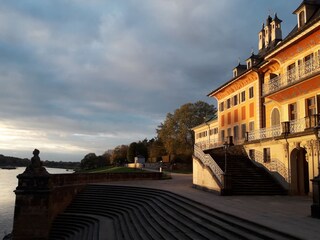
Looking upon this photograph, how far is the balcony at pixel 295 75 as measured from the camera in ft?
65.1

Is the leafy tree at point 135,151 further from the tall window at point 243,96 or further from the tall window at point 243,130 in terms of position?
the tall window at point 243,96

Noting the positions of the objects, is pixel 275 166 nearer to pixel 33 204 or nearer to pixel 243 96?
pixel 243 96

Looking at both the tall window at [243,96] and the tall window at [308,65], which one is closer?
the tall window at [308,65]

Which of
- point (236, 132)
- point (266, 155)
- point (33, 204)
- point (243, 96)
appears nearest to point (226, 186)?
point (266, 155)

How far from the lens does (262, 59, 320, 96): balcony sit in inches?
781

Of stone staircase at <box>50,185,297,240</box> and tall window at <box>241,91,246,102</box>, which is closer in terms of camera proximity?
stone staircase at <box>50,185,297,240</box>

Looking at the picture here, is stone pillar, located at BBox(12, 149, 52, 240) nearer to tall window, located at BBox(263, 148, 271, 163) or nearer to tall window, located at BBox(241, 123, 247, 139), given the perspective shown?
tall window, located at BBox(263, 148, 271, 163)

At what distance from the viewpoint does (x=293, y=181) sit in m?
21.3

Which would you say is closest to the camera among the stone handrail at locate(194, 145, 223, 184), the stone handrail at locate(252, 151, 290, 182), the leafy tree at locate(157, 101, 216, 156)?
the stone handrail at locate(194, 145, 223, 184)

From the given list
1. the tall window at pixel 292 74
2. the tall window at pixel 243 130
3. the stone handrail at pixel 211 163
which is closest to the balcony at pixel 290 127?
the tall window at pixel 292 74

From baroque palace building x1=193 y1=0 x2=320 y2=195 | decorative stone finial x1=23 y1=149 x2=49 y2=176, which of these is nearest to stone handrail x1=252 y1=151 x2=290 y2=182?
baroque palace building x1=193 y1=0 x2=320 y2=195

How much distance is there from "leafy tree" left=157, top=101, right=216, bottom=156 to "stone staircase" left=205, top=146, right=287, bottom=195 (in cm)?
3603

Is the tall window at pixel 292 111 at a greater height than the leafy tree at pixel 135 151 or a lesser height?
greater

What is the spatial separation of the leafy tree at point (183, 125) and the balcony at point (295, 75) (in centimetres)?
3923
